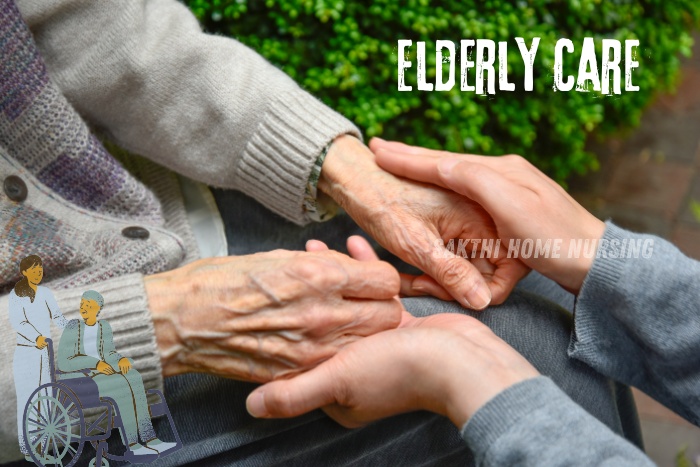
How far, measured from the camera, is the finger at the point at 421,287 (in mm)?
1178

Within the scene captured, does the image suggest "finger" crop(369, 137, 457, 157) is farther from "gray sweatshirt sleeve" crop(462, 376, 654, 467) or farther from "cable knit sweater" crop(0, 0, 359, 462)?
"gray sweatshirt sleeve" crop(462, 376, 654, 467)

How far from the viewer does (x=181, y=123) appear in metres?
1.27

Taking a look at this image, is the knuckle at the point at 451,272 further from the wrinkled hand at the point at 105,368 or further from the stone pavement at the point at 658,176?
the stone pavement at the point at 658,176

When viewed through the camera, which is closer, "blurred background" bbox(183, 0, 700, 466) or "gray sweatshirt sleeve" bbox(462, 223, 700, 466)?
"gray sweatshirt sleeve" bbox(462, 223, 700, 466)

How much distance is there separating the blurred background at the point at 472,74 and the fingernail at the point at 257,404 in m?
0.77

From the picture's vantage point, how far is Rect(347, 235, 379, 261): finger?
1216 millimetres

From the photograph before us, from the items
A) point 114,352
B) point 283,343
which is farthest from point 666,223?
point 114,352

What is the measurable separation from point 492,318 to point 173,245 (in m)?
0.55

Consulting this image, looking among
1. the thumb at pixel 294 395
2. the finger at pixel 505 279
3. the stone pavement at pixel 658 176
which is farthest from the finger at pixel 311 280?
the stone pavement at pixel 658 176

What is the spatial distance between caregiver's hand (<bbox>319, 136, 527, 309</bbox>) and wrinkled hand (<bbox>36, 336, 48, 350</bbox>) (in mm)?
564

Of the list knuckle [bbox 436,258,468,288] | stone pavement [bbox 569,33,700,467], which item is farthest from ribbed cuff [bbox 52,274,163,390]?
stone pavement [bbox 569,33,700,467]

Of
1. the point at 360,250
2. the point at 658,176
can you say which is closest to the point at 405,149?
the point at 360,250

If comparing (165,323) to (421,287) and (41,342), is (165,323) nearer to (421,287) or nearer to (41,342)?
(41,342)

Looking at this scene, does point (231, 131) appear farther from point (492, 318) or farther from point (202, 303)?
point (492, 318)
